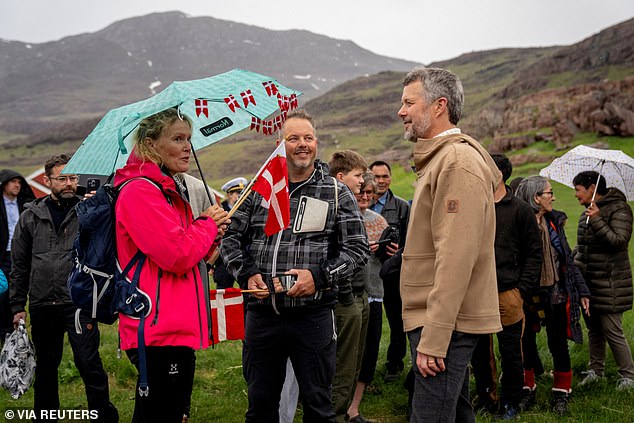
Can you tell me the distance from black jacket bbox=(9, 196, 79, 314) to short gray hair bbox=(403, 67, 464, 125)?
3.74 m

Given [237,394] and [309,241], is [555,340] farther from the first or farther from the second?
[237,394]

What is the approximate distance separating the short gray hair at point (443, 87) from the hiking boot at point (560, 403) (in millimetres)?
3791

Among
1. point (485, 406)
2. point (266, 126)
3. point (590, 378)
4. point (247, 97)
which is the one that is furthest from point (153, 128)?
point (590, 378)

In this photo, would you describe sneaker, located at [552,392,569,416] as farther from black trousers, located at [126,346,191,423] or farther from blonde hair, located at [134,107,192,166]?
blonde hair, located at [134,107,192,166]

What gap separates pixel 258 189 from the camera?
13.3ft

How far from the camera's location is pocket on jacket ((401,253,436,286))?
10.4 ft

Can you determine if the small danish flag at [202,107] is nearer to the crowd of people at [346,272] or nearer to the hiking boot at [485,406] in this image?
the crowd of people at [346,272]

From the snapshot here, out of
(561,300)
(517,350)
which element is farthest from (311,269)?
(561,300)

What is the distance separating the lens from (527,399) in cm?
604

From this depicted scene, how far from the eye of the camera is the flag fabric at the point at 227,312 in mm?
4117

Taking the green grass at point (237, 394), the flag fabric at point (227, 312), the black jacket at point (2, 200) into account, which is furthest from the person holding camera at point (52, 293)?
the black jacket at point (2, 200)

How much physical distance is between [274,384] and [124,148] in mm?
1908

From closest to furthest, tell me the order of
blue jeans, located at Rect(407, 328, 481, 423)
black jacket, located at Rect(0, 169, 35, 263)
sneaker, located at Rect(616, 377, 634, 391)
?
blue jeans, located at Rect(407, 328, 481, 423) → sneaker, located at Rect(616, 377, 634, 391) → black jacket, located at Rect(0, 169, 35, 263)

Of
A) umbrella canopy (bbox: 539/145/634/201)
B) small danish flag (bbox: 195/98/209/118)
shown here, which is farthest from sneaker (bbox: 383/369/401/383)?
small danish flag (bbox: 195/98/209/118)
